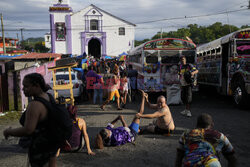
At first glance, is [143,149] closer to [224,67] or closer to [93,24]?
[224,67]

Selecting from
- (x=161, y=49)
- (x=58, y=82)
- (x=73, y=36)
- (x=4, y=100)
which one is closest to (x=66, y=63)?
(x=58, y=82)

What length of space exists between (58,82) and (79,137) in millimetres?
6108

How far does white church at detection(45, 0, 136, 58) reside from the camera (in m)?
39.1

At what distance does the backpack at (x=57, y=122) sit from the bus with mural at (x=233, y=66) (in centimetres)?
731

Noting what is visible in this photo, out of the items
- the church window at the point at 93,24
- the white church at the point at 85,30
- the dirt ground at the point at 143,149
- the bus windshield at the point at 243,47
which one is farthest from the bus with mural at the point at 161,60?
the church window at the point at 93,24

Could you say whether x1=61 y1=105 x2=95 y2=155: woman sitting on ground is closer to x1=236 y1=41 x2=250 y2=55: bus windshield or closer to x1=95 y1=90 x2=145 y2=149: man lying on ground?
x1=95 y1=90 x2=145 y2=149: man lying on ground

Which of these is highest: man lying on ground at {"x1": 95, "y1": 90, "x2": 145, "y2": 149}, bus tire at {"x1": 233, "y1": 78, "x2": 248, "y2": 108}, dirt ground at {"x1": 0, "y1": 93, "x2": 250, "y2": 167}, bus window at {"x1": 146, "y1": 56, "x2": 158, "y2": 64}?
bus window at {"x1": 146, "y1": 56, "x2": 158, "y2": 64}

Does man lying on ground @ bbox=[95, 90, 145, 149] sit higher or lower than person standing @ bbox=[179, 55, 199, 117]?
lower

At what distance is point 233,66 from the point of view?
8.87 metres

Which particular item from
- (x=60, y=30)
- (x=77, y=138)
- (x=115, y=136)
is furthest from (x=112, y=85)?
(x=60, y=30)

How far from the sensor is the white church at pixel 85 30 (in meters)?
39.1

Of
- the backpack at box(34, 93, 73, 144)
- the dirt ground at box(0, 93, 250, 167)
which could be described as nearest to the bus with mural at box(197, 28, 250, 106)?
the dirt ground at box(0, 93, 250, 167)

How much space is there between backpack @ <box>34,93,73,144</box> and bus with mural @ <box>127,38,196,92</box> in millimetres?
7755

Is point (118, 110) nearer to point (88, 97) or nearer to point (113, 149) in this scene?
point (88, 97)
